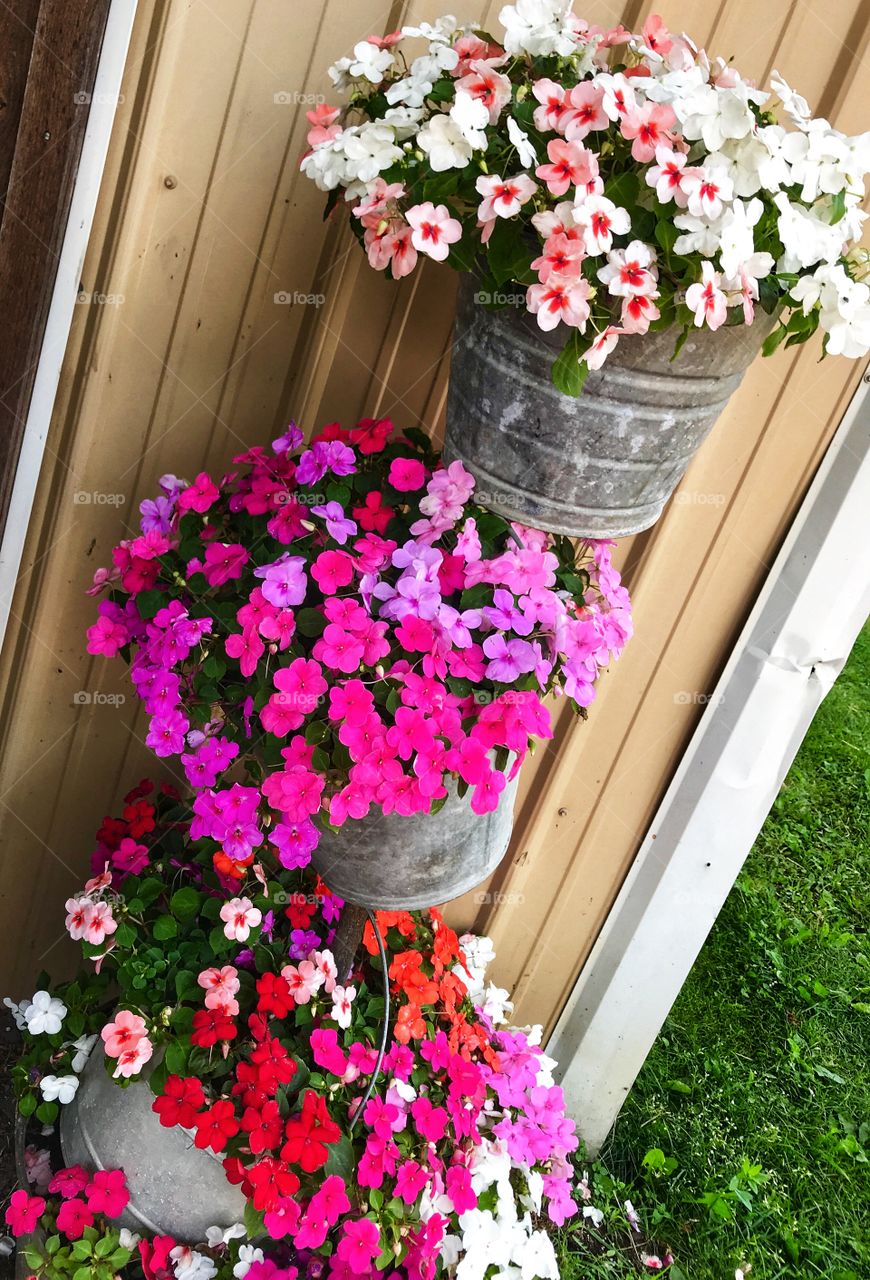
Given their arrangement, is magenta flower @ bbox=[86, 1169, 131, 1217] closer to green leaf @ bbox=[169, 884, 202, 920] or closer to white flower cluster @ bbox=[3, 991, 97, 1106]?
white flower cluster @ bbox=[3, 991, 97, 1106]

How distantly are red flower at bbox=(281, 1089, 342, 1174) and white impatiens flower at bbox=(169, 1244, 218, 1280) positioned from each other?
255 mm

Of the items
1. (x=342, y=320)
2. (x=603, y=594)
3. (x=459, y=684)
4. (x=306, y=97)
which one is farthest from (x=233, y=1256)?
(x=306, y=97)

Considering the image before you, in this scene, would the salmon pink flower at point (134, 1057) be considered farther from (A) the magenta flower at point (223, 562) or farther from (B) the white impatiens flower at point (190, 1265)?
(A) the magenta flower at point (223, 562)

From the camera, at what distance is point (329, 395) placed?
1892mm

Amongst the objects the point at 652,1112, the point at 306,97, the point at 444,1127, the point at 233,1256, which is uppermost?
the point at 306,97

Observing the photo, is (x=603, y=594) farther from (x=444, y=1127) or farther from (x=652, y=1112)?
(x=652, y=1112)

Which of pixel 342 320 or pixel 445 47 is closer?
pixel 445 47

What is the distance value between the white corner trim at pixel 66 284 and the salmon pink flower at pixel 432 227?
0.75 meters

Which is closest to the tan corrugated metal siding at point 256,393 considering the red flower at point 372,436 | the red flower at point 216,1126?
the red flower at point 372,436

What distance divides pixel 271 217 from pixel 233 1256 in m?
1.74

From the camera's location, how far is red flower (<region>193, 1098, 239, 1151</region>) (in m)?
1.57

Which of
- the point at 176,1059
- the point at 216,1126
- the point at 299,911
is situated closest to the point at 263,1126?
the point at 216,1126

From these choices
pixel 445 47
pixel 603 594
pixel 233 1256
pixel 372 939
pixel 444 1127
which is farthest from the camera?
pixel 372 939

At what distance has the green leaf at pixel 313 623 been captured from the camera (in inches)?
54.3
